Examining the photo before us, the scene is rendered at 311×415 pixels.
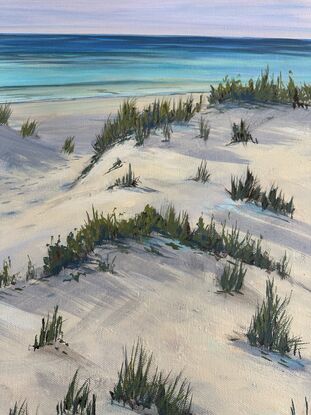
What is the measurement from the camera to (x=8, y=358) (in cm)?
358

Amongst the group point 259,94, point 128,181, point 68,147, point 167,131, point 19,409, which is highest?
point 259,94

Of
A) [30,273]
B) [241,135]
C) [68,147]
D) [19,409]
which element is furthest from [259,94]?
[19,409]

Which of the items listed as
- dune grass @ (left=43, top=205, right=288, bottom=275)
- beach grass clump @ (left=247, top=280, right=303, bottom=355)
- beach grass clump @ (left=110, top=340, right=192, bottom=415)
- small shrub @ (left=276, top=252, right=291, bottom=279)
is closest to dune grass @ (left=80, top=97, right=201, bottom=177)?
dune grass @ (left=43, top=205, right=288, bottom=275)

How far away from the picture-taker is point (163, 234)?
16.8ft

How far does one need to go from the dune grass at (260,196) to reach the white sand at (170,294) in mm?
104

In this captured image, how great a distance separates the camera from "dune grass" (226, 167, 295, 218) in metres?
6.19

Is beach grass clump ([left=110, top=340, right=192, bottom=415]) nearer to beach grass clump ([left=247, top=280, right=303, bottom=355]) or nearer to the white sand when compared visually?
the white sand

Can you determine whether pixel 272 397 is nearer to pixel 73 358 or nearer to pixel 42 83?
pixel 73 358

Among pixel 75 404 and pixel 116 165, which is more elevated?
pixel 116 165

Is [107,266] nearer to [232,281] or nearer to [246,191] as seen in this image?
[232,281]

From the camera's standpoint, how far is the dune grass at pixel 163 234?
4743 millimetres

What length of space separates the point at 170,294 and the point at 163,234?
0.82 meters

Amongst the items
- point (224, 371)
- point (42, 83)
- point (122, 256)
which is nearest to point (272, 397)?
point (224, 371)

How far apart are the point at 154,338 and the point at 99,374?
0.48 metres
